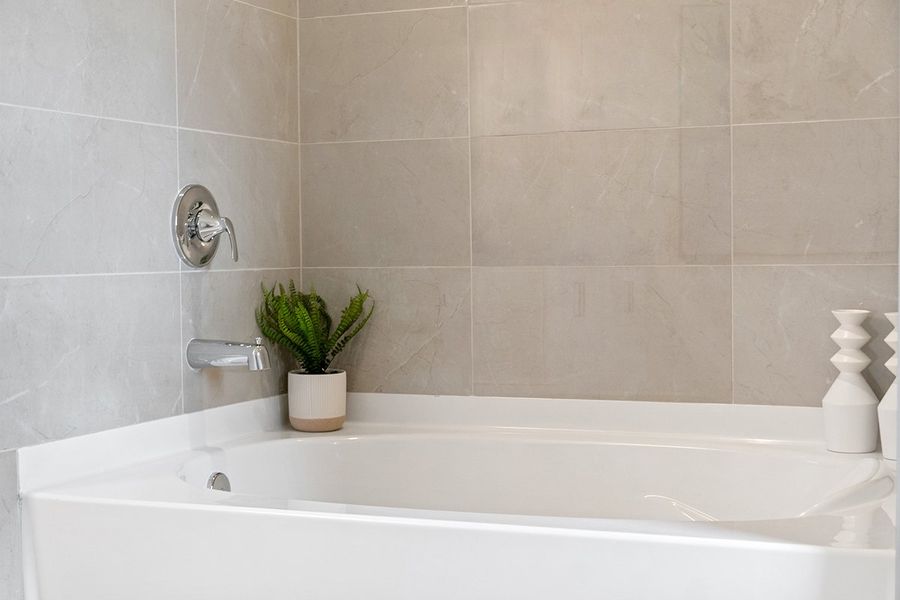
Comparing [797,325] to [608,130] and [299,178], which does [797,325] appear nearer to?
[608,130]

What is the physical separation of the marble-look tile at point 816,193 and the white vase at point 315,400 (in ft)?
3.22

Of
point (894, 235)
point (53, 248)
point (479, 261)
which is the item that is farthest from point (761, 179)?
point (53, 248)

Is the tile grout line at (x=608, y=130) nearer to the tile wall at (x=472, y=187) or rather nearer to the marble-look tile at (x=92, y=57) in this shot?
the tile wall at (x=472, y=187)

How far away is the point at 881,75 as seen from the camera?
219 cm

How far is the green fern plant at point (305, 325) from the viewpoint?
8.15 ft

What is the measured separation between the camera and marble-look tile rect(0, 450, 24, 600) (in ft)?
5.76

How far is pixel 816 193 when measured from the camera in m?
2.25

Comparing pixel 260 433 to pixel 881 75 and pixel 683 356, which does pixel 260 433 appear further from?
pixel 881 75

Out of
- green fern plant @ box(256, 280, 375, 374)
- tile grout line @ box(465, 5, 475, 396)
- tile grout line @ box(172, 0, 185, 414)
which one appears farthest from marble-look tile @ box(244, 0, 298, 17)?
green fern plant @ box(256, 280, 375, 374)

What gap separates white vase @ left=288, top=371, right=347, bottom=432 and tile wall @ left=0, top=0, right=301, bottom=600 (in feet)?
0.29

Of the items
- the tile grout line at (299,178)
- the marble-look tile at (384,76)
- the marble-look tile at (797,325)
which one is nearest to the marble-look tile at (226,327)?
the tile grout line at (299,178)

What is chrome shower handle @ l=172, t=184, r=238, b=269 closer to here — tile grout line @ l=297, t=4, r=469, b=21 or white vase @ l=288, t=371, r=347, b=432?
white vase @ l=288, t=371, r=347, b=432

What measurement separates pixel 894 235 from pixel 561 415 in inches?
32.9

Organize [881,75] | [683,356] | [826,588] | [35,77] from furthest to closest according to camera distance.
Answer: [683,356], [881,75], [35,77], [826,588]
